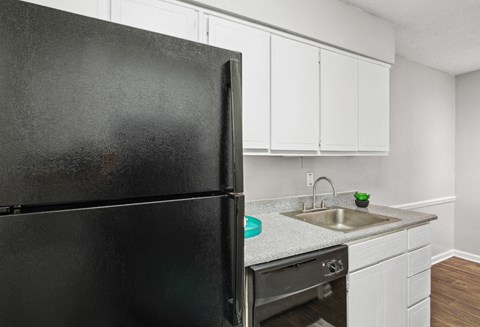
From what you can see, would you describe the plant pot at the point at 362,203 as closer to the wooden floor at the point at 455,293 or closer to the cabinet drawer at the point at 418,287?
the cabinet drawer at the point at 418,287

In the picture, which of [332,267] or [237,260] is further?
[332,267]

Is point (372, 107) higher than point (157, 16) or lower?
lower

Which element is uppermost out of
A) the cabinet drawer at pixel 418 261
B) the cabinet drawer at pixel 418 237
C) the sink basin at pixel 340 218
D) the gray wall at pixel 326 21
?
the gray wall at pixel 326 21

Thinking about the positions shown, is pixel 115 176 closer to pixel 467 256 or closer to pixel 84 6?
pixel 84 6

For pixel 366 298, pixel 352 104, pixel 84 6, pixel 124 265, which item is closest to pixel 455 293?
pixel 366 298

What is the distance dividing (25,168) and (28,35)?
0.94 ft

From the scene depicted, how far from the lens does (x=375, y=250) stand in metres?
1.51

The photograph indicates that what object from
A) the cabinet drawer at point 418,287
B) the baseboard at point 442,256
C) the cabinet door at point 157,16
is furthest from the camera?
the baseboard at point 442,256

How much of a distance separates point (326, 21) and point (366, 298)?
1827 mm

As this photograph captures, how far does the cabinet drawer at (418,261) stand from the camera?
1741 millimetres

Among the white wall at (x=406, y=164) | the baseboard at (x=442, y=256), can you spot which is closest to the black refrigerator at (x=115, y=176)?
the white wall at (x=406, y=164)

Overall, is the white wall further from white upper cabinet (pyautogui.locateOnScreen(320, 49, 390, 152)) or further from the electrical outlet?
white upper cabinet (pyautogui.locateOnScreen(320, 49, 390, 152))

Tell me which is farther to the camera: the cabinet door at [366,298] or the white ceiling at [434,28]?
the white ceiling at [434,28]

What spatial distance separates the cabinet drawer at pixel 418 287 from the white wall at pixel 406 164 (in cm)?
89
